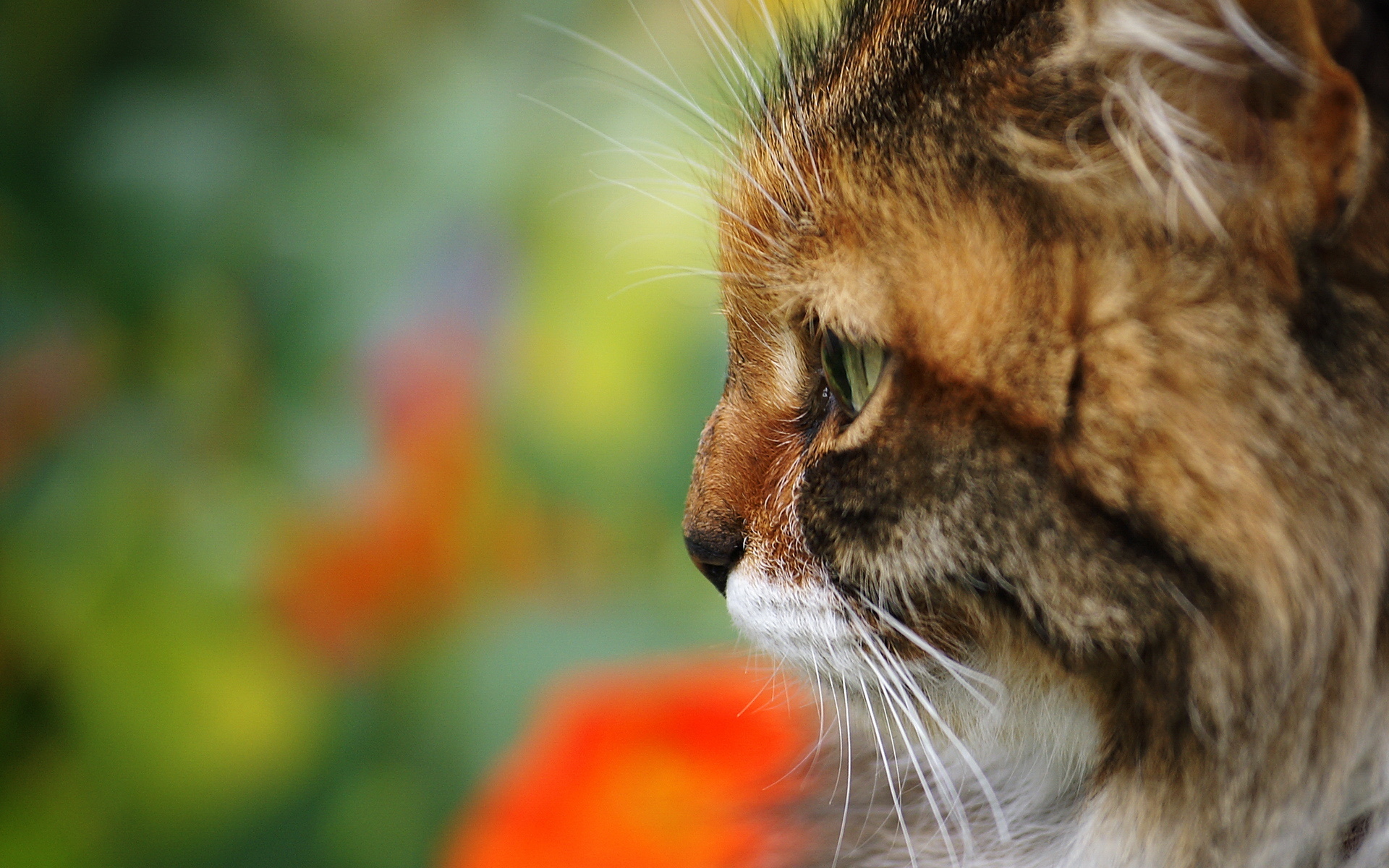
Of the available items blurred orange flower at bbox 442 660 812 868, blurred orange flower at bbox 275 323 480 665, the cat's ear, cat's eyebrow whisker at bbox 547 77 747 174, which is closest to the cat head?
the cat's ear

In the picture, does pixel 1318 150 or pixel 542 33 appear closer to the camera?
pixel 1318 150

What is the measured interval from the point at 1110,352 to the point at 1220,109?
0.10 m

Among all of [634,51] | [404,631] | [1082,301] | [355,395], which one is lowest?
[404,631]

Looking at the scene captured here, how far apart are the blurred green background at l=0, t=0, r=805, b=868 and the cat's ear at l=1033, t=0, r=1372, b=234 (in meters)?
0.47

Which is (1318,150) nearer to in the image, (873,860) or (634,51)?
(873,860)

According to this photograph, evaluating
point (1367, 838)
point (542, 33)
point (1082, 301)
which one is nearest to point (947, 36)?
point (1082, 301)

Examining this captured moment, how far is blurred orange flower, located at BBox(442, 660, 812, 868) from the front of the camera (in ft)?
2.68

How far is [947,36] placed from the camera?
18.9 inches

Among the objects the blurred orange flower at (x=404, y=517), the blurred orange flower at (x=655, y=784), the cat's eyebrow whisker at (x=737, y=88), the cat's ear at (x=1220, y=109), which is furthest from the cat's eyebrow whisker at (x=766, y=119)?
the blurred orange flower at (x=404, y=517)

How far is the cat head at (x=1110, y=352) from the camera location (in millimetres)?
396

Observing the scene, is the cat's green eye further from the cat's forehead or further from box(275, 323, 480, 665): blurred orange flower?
box(275, 323, 480, 665): blurred orange flower

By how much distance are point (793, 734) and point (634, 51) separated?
669 millimetres

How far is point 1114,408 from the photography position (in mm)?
420

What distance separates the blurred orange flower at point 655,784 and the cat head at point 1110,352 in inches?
13.3
